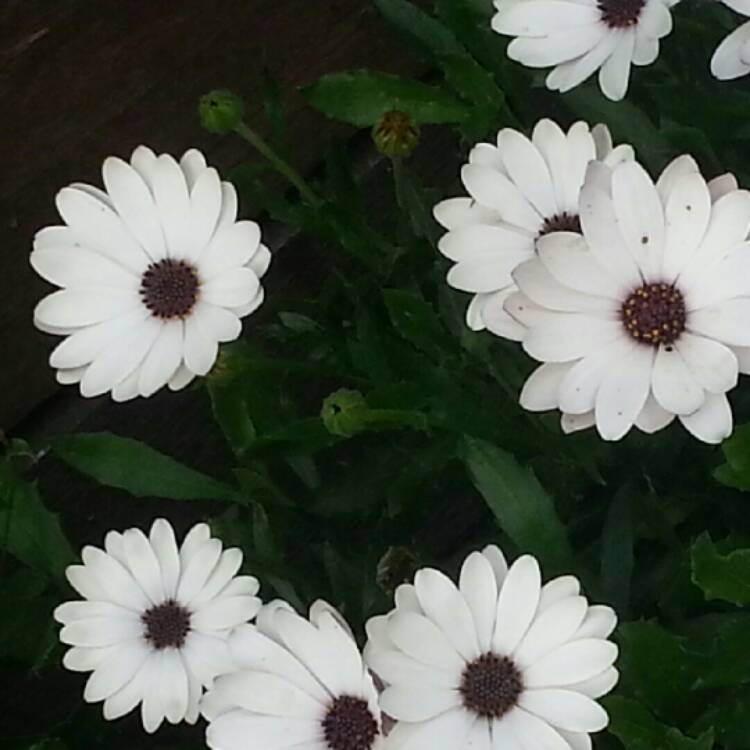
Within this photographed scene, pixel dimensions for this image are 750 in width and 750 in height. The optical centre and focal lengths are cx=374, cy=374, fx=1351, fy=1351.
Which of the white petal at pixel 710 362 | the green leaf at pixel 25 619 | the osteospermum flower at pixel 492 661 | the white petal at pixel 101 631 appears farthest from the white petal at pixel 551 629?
the green leaf at pixel 25 619

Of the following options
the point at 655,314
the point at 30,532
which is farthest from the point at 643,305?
the point at 30,532

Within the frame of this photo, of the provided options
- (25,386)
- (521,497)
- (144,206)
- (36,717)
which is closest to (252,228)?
(144,206)

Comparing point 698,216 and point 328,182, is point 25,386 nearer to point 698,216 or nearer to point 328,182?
point 328,182

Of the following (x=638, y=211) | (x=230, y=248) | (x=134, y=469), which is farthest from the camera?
(x=134, y=469)

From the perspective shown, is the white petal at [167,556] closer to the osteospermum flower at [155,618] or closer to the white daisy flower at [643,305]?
the osteospermum flower at [155,618]

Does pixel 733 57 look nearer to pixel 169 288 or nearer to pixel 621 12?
pixel 621 12

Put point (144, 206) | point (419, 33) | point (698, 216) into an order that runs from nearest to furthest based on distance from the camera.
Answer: point (698, 216)
point (144, 206)
point (419, 33)

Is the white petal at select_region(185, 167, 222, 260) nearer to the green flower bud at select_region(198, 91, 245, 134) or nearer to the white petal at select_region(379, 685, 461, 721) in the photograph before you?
the green flower bud at select_region(198, 91, 245, 134)
